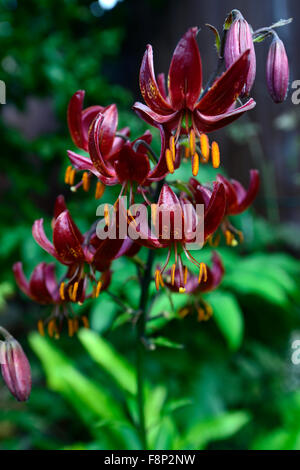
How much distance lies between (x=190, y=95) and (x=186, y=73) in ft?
0.09

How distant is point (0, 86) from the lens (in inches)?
67.2

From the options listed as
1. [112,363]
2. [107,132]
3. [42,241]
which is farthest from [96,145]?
[112,363]

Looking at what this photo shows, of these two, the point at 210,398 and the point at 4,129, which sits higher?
the point at 4,129

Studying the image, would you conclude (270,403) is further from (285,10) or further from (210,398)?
(285,10)

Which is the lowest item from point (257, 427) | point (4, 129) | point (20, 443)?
point (257, 427)

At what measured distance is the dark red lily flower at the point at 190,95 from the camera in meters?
0.46

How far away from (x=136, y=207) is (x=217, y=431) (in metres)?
0.87

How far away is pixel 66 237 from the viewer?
53cm

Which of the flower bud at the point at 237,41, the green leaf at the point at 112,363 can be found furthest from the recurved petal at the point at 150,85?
the green leaf at the point at 112,363

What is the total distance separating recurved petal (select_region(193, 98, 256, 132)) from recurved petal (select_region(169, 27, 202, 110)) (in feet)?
0.06

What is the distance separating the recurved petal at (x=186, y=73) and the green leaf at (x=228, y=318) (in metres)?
0.88

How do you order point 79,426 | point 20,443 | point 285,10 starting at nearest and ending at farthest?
point 20,443, point 79,426, point 285,10

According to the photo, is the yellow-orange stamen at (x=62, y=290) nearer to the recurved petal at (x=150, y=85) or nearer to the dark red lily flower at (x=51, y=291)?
the dark red lily flower at (x=51, y=291)

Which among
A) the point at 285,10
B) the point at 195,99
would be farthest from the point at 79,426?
the point at 285,10
